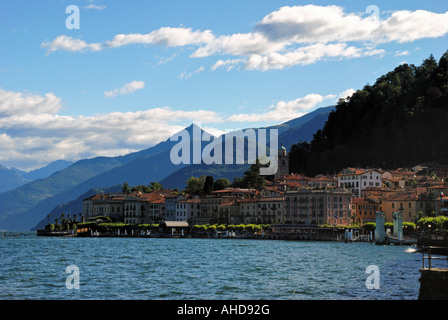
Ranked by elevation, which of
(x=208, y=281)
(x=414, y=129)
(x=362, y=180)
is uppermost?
(x=414, y=129)

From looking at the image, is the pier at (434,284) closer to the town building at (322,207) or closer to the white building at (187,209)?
the town building at (322,207)

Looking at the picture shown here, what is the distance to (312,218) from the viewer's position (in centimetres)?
15400

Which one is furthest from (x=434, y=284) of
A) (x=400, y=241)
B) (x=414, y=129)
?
(x=414, y=129)

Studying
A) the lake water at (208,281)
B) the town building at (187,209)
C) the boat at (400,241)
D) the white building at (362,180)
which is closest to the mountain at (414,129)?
the white building at (362,180)

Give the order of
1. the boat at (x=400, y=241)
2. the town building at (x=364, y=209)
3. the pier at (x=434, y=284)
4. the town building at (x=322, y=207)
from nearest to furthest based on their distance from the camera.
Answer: the pier at (x=434, y=284) < the boat at (x=400, y=241) < the town building at (x=322, y=207) < the town building at (x=364, y=209)

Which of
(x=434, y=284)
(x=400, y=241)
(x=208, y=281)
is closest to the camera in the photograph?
(x=434, y=284)

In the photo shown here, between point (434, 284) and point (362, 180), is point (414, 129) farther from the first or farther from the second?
point (434, 284)

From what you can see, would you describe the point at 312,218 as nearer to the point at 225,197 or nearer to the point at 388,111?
the point at 225,197

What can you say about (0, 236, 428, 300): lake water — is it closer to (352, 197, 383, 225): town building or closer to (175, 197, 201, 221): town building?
(352, 197, 383, 225): town building

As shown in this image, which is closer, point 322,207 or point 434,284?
point 434,284

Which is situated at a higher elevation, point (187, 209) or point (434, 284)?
point (187, 209)

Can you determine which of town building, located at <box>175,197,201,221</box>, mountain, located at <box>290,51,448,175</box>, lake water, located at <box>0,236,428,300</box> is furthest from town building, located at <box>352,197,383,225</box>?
lake water, located at <box>0,236,428,300</box>
